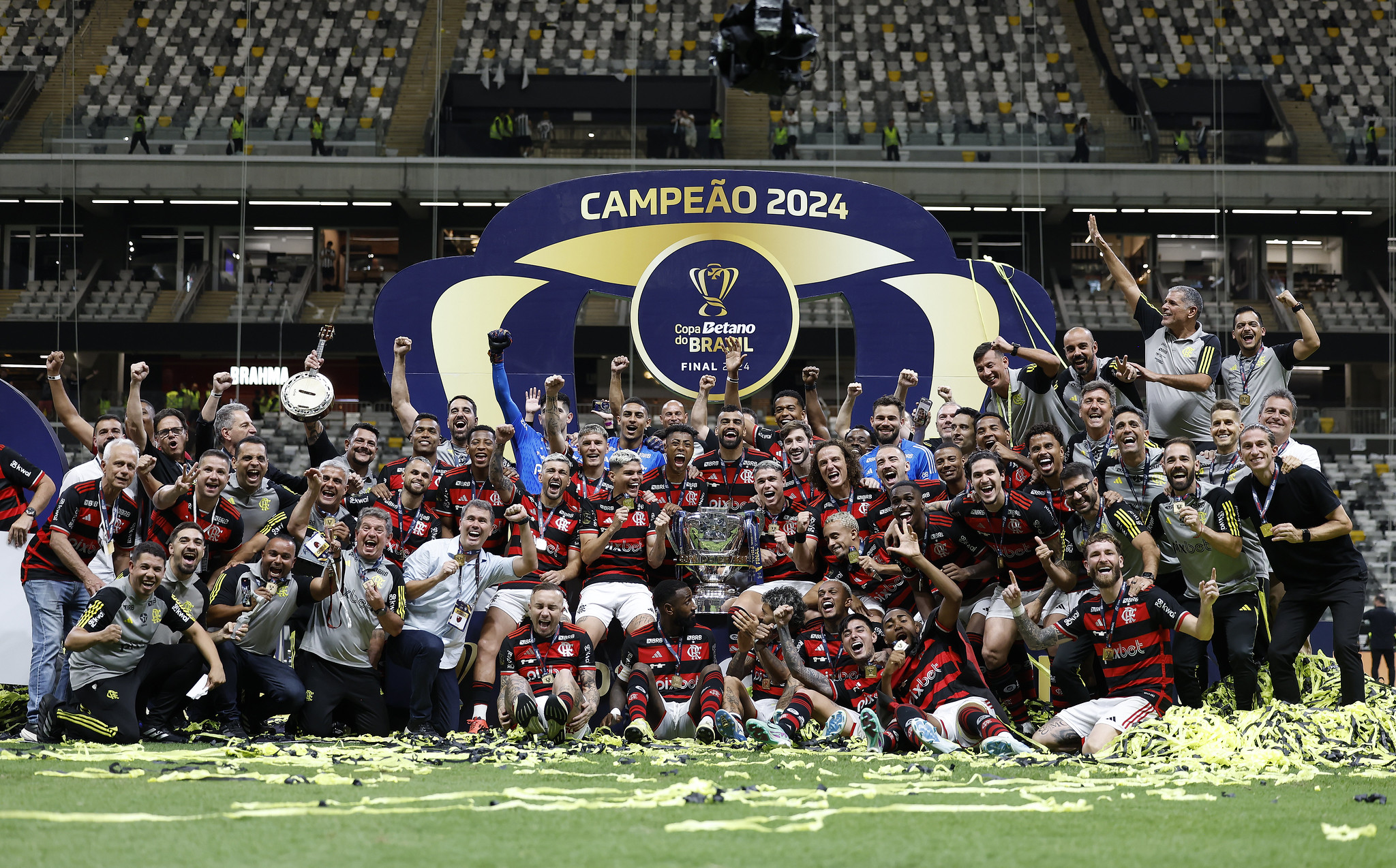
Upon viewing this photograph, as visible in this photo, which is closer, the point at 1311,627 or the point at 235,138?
the point at 1311,627

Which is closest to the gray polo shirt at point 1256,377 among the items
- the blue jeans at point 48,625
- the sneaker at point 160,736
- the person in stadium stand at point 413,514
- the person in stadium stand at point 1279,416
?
the person in stadium stand at point 1279,416

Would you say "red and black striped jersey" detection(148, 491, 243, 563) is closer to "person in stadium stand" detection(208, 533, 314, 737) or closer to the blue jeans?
"person in stadium stand" detection(208, 533, 314, 737)

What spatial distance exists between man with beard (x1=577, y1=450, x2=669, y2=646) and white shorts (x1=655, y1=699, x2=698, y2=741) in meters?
0.52

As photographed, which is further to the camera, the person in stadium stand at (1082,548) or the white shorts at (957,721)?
the person in stadium stand at (1082,548)

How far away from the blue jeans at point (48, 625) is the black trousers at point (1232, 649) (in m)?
5.94

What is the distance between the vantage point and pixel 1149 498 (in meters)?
7.43

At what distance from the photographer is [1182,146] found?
72.8 feet

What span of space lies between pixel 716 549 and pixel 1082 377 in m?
2.68

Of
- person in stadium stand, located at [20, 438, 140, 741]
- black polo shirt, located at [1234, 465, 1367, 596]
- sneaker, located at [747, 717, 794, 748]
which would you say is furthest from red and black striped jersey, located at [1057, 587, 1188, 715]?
person in stadium stand, located at [20, 438, 140, 741]

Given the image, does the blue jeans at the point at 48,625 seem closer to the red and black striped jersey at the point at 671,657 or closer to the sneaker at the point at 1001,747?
the red and black striped jersey at the point at 671,657

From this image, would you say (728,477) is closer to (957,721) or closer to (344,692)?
(957,721)

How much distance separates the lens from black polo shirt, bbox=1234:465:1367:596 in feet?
22.5

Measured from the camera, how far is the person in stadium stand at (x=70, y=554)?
7.33 meters

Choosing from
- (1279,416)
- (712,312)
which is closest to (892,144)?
(712,312)
